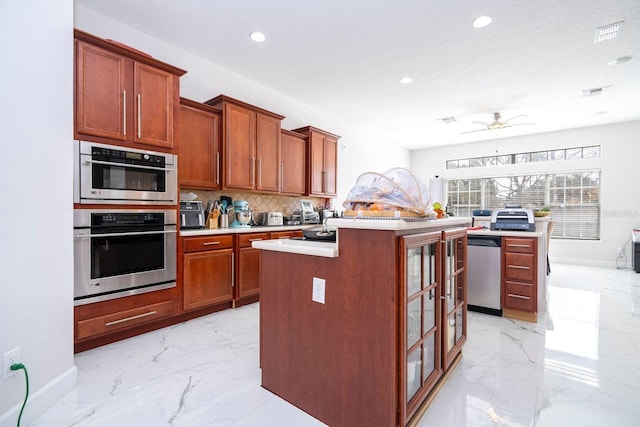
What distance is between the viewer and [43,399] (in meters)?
1.61

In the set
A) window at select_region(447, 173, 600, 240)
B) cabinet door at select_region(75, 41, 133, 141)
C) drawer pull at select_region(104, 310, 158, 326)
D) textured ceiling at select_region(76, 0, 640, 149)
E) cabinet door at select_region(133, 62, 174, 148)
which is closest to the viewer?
cabinet door at select_region(75, 41, 133, 141)

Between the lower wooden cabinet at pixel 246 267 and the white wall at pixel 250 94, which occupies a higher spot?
the white wall at pixel 250 94

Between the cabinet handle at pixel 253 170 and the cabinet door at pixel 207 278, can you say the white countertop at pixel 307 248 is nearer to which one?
the cabinet door at pixel 207 278

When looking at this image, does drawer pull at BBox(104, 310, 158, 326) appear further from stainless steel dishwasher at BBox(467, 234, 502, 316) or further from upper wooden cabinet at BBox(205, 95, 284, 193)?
stainless steel dishwasher at BBox(467, 234, 502, 316)

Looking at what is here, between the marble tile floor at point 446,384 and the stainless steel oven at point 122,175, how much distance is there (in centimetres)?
123

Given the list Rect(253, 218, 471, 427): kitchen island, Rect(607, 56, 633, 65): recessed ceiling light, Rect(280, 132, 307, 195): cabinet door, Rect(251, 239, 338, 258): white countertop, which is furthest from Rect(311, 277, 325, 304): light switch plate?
Rect(607, 56, 633, 65): recessed ceiling light

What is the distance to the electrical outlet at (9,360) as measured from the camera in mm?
1424

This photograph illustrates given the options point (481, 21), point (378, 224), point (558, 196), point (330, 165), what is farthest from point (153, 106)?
point (558, 196)

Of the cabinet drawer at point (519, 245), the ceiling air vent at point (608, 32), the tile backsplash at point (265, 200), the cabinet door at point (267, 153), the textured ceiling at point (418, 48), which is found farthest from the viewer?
the cabinet door at point (267, 153)

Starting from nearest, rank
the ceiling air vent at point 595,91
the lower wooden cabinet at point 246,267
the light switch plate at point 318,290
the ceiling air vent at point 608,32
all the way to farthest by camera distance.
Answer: the light switch plate at point 318,290, the ceiling air vent at point 608,32, the lower wooden cabinet at point 246,267, the ceiling air vent at point 595,91

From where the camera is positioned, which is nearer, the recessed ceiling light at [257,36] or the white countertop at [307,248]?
the white countertop at [307,248]

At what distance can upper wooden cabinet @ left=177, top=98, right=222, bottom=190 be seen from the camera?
123 inches

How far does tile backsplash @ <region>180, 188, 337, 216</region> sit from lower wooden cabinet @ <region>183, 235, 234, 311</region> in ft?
2.48

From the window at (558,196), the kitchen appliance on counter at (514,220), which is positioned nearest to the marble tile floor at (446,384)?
the kitchen appliance on counter at (514,220)
